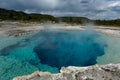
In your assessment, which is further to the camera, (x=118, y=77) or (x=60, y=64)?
(x=60, y=64)

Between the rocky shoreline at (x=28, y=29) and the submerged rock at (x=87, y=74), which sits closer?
the submerged rock at (x=87, y=74)

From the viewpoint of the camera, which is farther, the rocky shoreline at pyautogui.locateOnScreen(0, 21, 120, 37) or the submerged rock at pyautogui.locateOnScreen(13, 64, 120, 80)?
the rocky shoreline at pyautogui.locateOnScreen(0, 21, 120, 37)

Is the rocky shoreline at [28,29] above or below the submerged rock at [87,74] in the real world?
below

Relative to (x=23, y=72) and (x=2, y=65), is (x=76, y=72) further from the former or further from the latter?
(x=2, y=65)

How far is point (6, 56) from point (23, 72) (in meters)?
5.57

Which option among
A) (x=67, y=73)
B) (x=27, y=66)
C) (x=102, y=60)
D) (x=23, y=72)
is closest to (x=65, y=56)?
(x=102, y=60)

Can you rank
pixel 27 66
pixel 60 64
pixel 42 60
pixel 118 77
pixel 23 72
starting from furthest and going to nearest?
pixel 42 60 < pixel 60 64 < pixel 27 66 < pixel 23 72 < pixel 118 77

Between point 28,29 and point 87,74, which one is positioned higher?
point 87,74

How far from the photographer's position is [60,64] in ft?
58.2

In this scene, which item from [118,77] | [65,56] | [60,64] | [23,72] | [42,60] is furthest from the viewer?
[65,56]

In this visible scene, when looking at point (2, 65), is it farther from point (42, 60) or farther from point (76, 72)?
point (76, 72)

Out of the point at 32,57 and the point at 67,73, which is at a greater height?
the point at 67,73

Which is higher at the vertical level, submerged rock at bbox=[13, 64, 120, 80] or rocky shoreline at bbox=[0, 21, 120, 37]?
submerged rock at bbox=[13, 64, 120, 80]

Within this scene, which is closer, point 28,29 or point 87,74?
point 87,74
